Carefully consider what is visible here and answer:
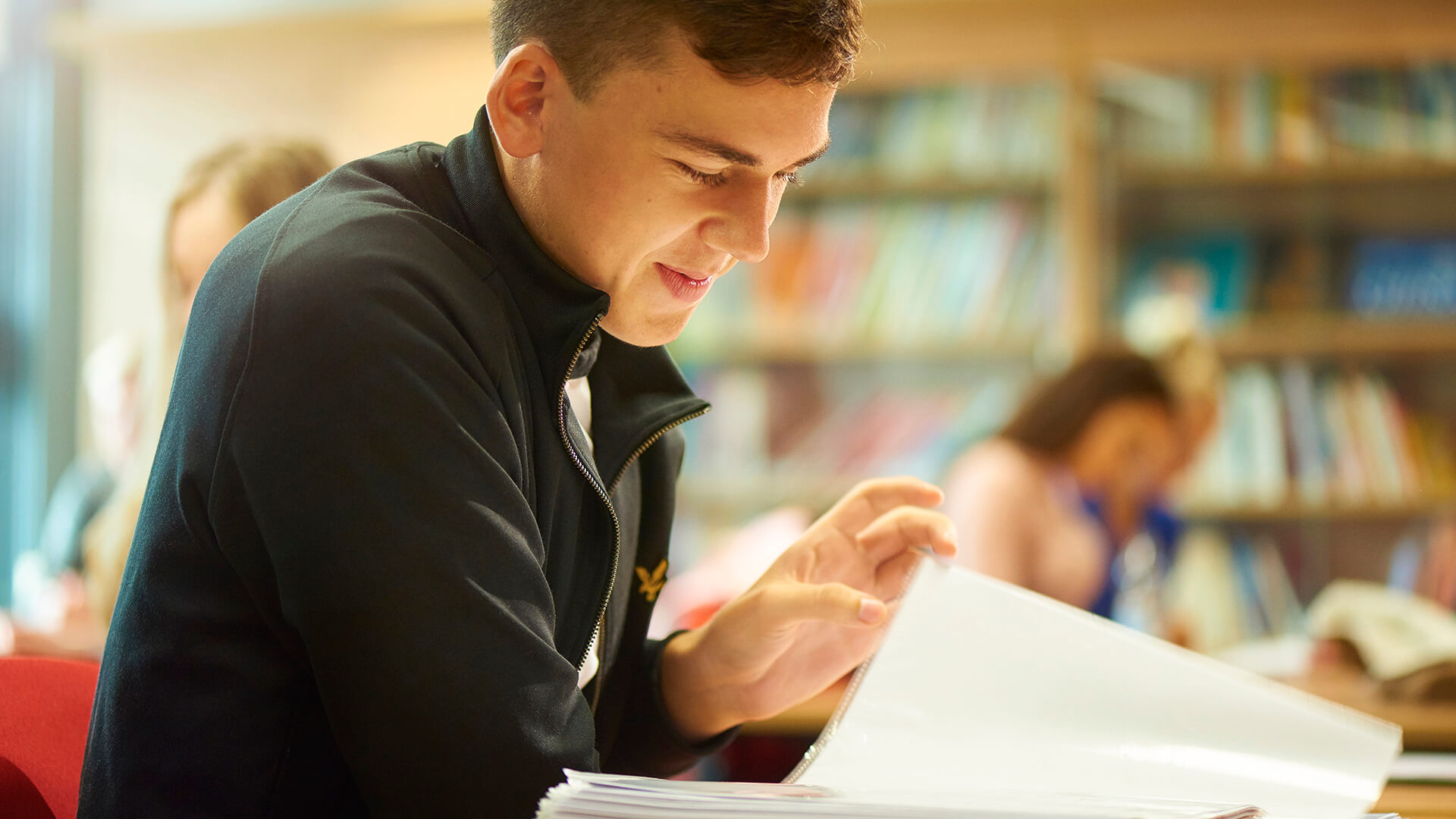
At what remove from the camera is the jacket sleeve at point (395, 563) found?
0.59 m

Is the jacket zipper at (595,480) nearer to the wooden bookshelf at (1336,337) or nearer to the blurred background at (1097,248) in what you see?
the blurred background at (1097,248)

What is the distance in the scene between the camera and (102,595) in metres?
2.17

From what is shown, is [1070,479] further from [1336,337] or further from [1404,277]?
[1404,277]

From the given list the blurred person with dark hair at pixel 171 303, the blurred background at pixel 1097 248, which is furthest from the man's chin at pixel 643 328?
the blurred background at pixel 1097 248

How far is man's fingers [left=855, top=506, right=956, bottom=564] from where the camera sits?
3.05ft

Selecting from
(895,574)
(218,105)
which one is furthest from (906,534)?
(218,105)

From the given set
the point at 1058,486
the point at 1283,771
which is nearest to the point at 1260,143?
the point at 1058,486

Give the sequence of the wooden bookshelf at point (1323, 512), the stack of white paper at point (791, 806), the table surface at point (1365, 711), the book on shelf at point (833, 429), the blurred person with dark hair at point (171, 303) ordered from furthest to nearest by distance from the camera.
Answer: the book on shelf at point (833, 429) < the wooden bookshelf at point (1323, 512) < the blurred person with dark hair at point (171, 303) < the table surface at point (1365, 711) < the stack of white paper at point (791, 806)

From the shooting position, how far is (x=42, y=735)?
2.50ft

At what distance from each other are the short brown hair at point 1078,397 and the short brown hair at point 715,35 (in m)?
2.11

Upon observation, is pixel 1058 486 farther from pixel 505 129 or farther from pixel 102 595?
pixel 505 129

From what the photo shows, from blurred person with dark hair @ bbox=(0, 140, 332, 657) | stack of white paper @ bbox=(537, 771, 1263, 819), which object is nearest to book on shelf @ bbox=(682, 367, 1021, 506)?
blurred person with dark hair @ bbox=(0, 140, 332, 657)

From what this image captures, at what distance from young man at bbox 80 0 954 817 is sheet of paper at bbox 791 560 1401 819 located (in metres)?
0.09

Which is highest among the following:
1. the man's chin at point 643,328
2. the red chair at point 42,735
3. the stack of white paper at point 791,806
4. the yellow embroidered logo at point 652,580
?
the man's chin at point 643,328
